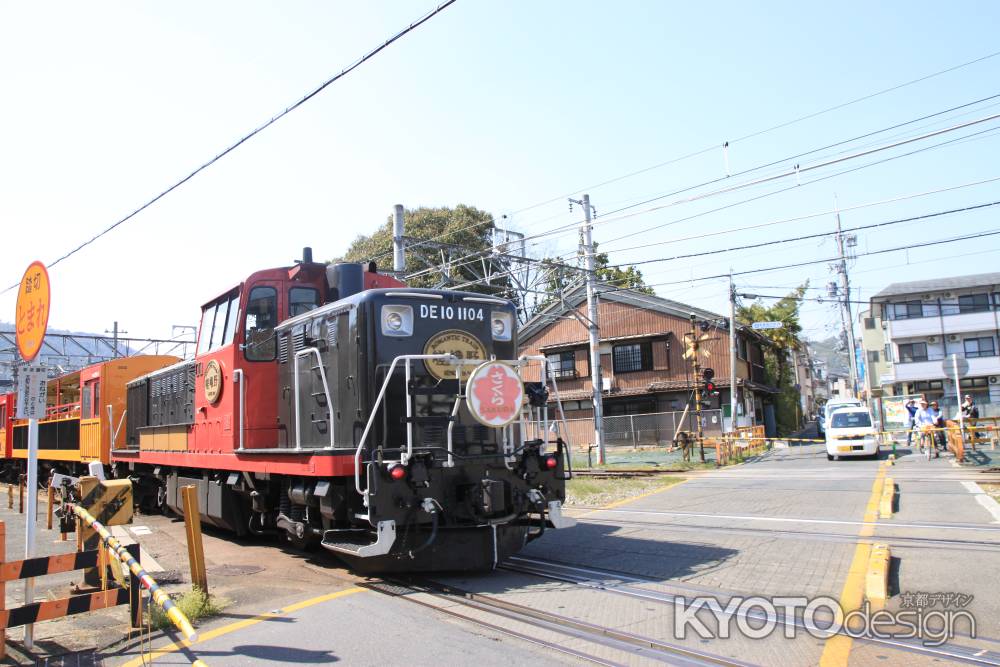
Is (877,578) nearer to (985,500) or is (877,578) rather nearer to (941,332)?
(985,500)

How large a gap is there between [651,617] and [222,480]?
656 cm

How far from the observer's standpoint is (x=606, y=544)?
8898 mm

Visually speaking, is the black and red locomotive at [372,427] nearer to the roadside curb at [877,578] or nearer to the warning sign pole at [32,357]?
the warning sign pole at [32,357]

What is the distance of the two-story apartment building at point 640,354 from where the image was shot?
3278 centimetres

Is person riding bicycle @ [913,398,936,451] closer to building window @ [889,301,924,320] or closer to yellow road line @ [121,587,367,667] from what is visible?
yellow road line @ [121,587,367,667]

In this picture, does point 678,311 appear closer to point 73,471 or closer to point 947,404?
point 947,404

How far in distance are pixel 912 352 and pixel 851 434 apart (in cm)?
2626

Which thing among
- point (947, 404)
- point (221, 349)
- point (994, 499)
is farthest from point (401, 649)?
point (947, 404)

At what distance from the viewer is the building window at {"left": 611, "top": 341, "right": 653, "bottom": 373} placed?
3400 cm

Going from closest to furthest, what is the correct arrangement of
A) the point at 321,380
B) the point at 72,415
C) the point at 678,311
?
the point at 321,380, the point at 72,415, the point at 678,311

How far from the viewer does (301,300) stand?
935cm

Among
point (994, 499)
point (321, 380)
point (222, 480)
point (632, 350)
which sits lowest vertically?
point (994, 499)

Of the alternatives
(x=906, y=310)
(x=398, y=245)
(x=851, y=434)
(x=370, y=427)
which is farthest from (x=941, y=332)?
(x=370, y=427)

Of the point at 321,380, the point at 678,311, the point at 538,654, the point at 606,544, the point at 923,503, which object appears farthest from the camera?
the point at 678,311
